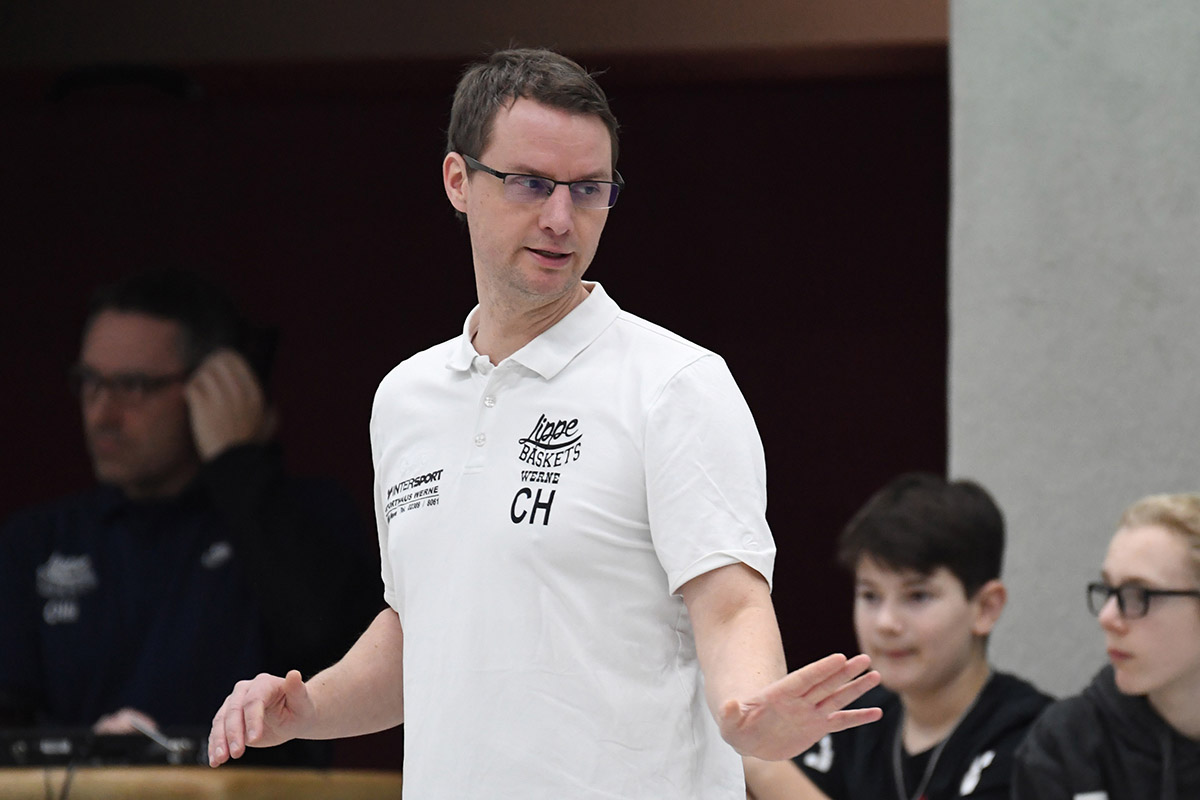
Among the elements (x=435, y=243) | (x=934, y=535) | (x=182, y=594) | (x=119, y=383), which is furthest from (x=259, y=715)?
(x=435, y=243)

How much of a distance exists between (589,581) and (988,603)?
6.34 feet

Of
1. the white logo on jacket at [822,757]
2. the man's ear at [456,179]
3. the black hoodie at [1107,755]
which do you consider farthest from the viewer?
the white logo on jacket at [822,757]

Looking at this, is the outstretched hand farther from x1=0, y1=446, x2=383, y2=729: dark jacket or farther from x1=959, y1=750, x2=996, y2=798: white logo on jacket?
x1=0, y1=446, x2=383, y2=729: dark jacket

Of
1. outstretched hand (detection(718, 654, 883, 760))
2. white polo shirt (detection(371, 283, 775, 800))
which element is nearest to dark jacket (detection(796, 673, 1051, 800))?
white polo shirt (detection(371, 283, 775, 800))

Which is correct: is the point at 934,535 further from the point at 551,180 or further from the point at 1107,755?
the point at 551,180

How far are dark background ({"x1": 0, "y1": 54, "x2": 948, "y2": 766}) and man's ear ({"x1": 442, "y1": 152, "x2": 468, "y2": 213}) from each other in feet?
12.4

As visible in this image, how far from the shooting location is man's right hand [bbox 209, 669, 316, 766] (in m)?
1.95

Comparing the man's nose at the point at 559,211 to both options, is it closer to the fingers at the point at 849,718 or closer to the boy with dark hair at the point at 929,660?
the fingers at the point at 849,718

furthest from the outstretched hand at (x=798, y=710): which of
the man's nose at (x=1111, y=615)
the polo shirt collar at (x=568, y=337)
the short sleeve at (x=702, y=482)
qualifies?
the man's nose at (x=1111, y=615)

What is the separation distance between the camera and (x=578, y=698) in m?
1.84

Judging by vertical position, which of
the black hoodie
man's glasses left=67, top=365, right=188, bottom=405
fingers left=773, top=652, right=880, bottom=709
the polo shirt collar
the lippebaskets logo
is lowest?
the black hoodie

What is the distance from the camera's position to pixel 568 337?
1988mm

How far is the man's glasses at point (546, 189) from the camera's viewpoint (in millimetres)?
1916

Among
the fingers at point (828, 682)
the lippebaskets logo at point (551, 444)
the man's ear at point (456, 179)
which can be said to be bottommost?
the fingers at point (828, 682)
